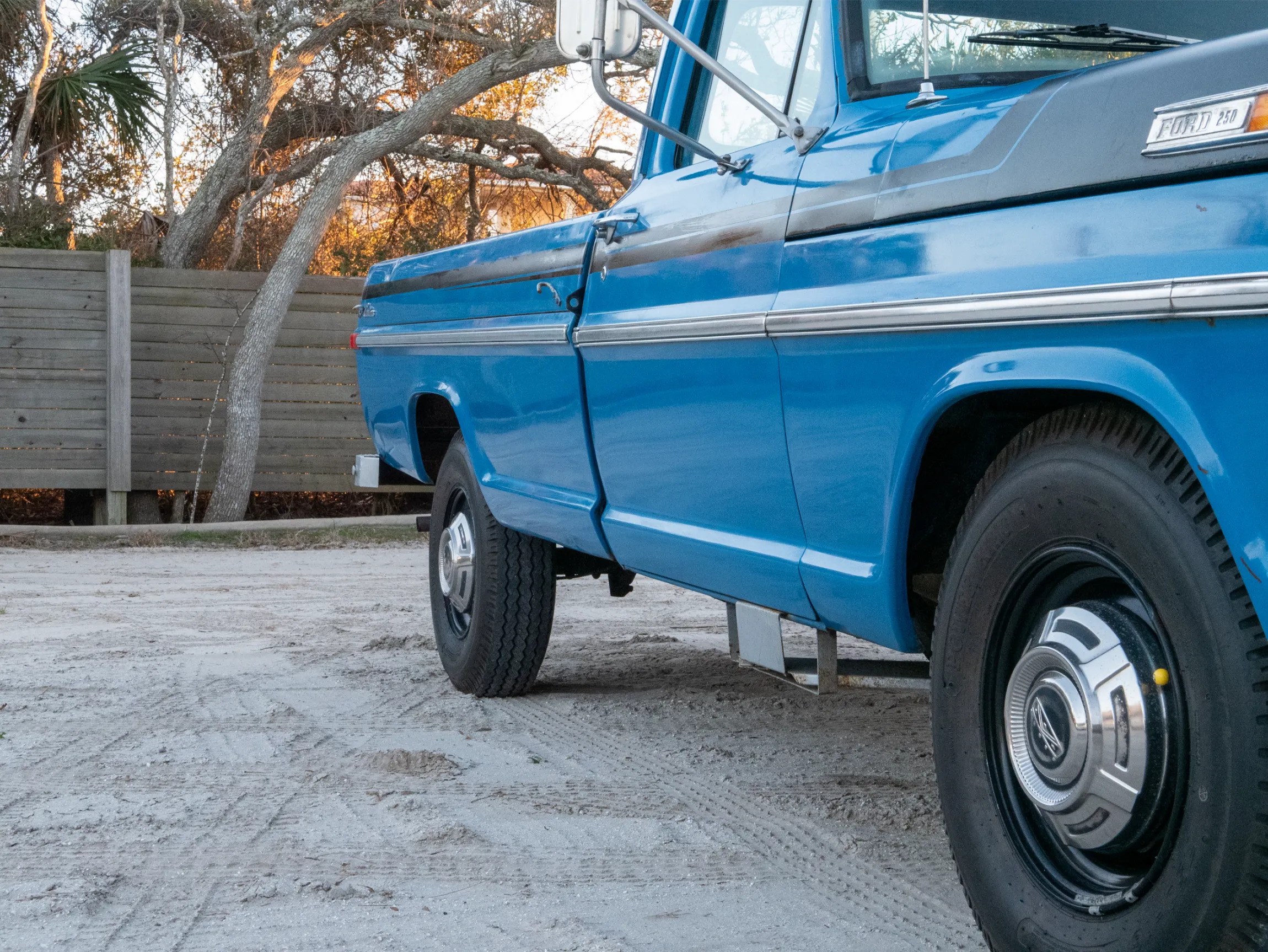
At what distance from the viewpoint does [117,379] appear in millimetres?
10719

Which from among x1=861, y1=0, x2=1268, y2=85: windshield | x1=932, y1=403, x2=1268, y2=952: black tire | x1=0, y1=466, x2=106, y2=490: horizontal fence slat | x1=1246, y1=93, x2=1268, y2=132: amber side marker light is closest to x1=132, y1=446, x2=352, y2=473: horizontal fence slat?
x1=0, y1=466, x2=106, y2=490: horizontal fence slat

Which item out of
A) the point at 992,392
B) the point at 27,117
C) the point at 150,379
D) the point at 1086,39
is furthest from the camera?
the point at 27,117

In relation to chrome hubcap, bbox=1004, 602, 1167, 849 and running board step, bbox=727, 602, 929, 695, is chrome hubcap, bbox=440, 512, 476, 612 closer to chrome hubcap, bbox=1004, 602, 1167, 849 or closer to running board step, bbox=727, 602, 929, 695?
running board step, bbox=727, 602, 929, 695

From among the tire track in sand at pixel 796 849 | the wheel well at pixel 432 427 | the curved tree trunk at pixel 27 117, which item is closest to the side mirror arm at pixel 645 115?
the tire track in sand at pixel 796 849

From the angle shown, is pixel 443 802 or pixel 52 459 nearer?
pixel 443 802

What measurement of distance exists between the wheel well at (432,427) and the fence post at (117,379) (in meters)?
5.87

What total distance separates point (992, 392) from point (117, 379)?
952cm

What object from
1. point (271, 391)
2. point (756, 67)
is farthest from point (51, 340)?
point (756, 67)

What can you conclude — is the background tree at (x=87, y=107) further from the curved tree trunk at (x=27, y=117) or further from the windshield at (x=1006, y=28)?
the windshield at (x=1006, y=28)

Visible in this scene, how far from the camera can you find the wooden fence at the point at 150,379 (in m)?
10.6

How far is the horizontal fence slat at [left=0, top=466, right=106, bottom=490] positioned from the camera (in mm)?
10562

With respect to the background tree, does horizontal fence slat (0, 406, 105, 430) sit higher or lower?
lower

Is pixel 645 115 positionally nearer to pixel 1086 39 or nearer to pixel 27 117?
pixel 1086 39

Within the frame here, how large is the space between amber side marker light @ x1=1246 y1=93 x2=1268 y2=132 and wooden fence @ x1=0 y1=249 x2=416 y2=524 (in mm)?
10097
